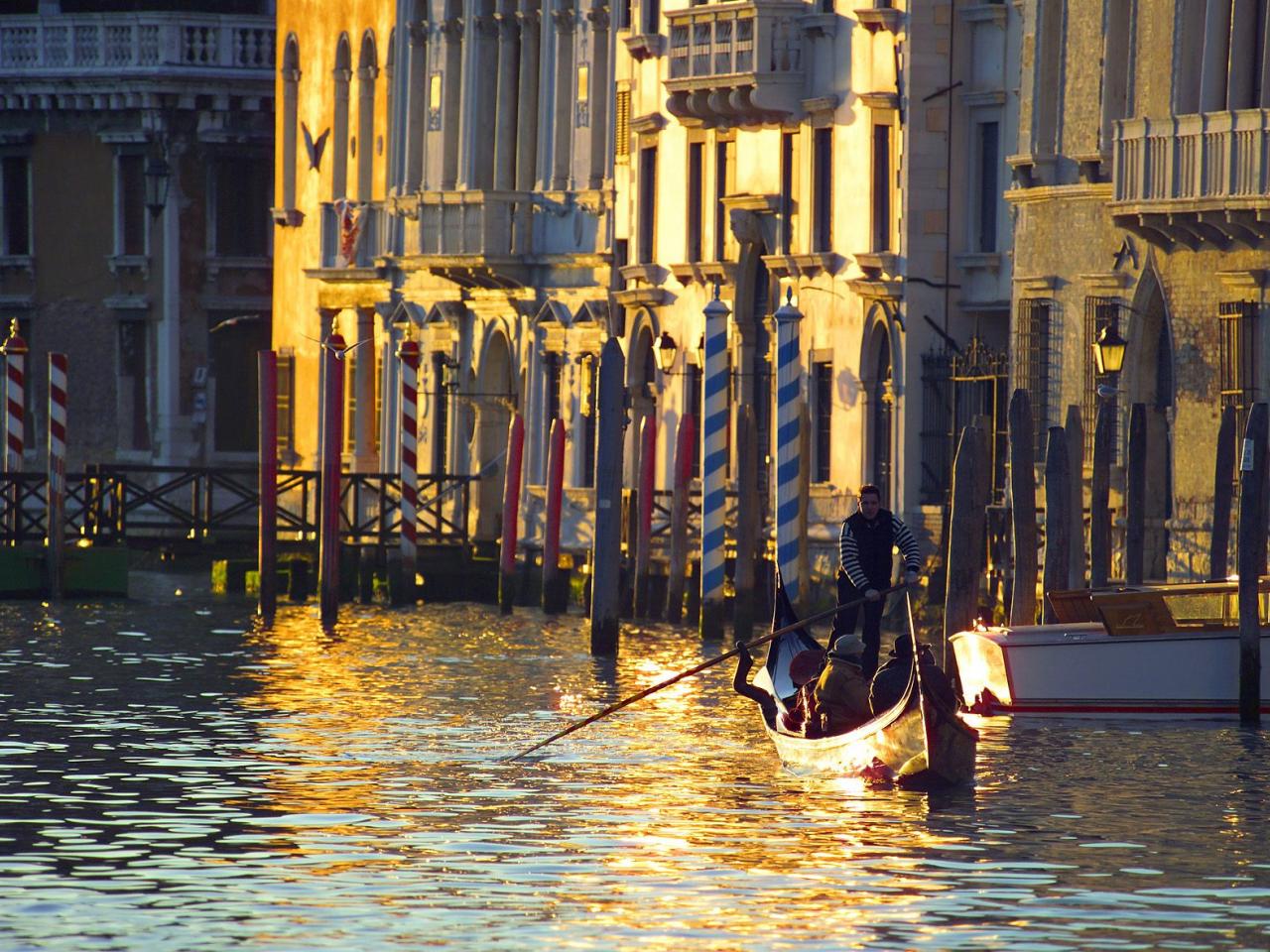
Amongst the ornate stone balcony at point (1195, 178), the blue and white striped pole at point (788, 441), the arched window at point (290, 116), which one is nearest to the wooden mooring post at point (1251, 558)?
the ornate stone balcony at point (1195, 178)

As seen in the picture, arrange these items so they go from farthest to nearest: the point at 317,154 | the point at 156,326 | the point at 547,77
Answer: the point at 156,326 < the point at 317,154 < the point at 547,77

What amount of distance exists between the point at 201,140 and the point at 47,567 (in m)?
17.3

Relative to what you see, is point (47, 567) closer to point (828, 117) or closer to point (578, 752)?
point (828, 117)

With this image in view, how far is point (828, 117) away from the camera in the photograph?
3862 cm

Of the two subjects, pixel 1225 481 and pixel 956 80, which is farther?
pixel 956 80

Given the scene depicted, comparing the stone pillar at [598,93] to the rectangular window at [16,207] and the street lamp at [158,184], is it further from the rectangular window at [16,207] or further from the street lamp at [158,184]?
the rectangular window at [16,207]

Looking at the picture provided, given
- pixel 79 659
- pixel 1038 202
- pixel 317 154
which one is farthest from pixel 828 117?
pixel 317 154

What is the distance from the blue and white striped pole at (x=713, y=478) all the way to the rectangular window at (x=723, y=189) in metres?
7.65

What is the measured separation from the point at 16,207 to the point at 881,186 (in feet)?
76.4

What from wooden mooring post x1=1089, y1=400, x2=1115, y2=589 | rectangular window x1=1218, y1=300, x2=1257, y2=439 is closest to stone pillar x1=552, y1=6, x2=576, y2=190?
rectangular window x1=1218, y1=300, x2=1257, y2=439

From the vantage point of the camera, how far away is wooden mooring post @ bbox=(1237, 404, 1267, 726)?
24.9 meters

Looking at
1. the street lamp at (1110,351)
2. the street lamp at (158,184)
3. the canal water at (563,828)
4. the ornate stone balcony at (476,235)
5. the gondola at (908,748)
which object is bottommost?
the canal water at (563,828)

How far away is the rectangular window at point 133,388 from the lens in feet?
186

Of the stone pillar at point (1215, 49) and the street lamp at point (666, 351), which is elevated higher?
the stone pillar at point (1215, 49)
